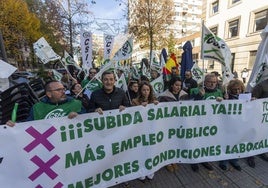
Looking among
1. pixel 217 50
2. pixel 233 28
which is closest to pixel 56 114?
pixel 217 50

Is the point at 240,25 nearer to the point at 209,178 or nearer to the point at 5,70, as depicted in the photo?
the point at 209,178

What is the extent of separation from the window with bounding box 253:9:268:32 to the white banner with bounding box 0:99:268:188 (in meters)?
15.3

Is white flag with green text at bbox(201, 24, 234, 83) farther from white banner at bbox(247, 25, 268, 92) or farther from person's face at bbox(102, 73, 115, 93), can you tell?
person's face at bbox(102, 73, 115, 93)

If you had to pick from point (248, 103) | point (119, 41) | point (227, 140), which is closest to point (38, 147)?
point (227, 140)

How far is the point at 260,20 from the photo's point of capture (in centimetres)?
1581

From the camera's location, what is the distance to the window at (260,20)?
49.9 feet

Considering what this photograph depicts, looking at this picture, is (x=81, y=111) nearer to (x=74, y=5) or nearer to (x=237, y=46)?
(x=74, y=5)

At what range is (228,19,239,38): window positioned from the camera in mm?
18469

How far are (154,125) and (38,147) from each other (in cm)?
153

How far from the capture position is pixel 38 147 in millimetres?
2230

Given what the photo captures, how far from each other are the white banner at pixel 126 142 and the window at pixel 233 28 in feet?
58.3

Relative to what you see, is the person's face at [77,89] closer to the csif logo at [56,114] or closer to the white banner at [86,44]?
the white banner at [86,44]

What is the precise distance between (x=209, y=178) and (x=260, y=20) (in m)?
16.9

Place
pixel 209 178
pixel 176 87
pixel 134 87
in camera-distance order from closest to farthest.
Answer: pixel 209 178
pixel 176 87
pixel 134 87
